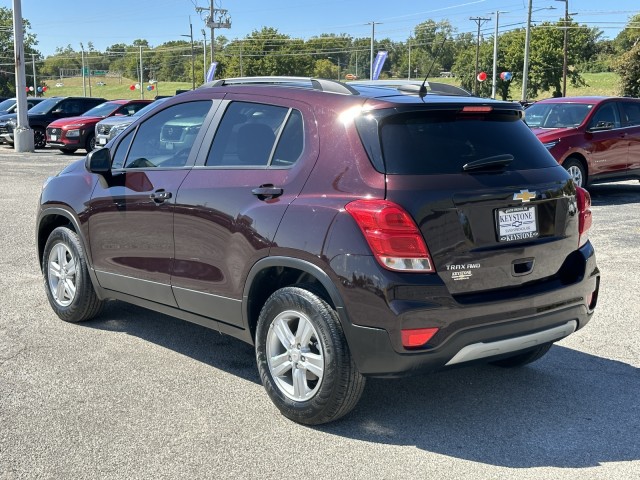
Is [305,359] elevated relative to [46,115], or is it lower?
lower

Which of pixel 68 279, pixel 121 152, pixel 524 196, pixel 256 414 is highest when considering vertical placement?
pixel 121 152

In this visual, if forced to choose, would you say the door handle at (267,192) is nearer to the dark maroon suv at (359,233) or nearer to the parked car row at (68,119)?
the dark maroon suv at (359,233)

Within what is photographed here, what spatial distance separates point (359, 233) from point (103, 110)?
74.2 ft

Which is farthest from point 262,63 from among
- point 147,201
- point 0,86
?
point 147,201

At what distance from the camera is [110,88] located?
486 ft

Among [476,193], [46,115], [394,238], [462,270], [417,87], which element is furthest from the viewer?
[46,115]

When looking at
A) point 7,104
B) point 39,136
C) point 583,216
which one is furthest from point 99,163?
point 7,104

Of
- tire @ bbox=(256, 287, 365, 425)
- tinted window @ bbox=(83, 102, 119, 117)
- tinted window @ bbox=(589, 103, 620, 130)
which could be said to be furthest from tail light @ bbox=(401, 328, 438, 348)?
tinted window @ bbox=(83, 102, 119, 117)

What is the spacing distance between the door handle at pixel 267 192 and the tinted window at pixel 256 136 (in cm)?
16

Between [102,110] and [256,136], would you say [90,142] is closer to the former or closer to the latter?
[102,110]

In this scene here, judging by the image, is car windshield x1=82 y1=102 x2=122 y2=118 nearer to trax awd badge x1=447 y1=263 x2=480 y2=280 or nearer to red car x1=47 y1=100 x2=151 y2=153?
red car x1=47 y1=100 x2=151 y2=153

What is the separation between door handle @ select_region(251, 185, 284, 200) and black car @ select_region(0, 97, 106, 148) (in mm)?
23767

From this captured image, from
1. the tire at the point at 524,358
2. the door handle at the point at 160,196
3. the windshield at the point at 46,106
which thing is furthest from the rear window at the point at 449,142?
the windshield at the point at 46,106

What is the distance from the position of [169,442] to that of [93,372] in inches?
47.9
